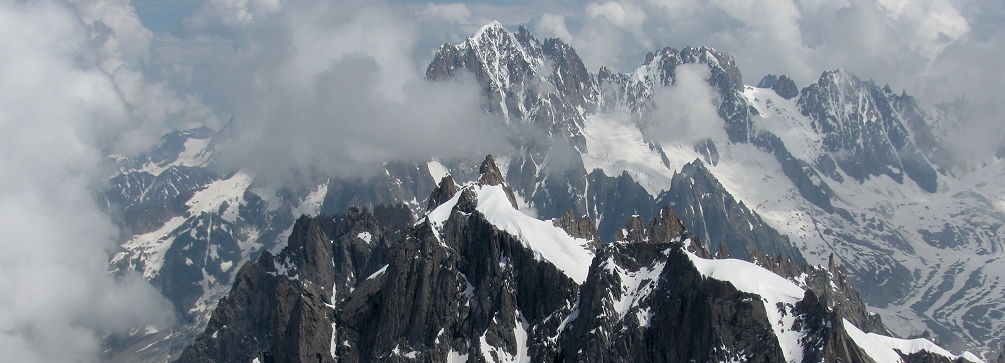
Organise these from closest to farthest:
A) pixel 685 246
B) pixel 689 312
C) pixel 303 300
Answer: pixel 689 312, pixel 685 246, pixel 303 300

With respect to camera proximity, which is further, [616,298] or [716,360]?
[616,298]

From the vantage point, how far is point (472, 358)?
7175 inches

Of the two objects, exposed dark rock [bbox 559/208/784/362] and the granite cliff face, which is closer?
the granite cliff face

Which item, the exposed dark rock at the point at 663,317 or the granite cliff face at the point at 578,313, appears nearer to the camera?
the granite cliff face at the point at 578,313

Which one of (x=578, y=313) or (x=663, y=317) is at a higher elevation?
(x=578, y=313)

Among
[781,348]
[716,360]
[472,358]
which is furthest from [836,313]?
[472,358]

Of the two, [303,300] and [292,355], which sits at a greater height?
[303,300]

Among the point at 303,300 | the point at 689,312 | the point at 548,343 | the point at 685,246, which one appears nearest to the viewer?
the point at 689,312

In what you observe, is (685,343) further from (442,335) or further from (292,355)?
(292,355)

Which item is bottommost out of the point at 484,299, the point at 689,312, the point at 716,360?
the point at 716,360

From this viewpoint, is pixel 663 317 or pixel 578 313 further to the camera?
pixel 578 313

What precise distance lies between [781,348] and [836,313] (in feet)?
39.0

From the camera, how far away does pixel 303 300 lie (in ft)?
630

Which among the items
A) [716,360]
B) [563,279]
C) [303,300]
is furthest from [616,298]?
[303,300]
